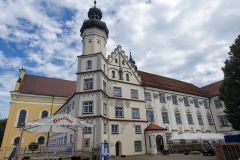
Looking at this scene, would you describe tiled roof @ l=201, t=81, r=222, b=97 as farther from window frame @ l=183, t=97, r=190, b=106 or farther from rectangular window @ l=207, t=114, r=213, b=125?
window frame @ l=183, t=97, r=190, b=106

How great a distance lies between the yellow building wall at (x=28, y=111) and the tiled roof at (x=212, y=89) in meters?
35.9

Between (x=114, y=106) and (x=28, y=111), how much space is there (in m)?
23.2

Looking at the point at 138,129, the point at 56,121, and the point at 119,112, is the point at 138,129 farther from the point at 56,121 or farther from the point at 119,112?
the point at 56,121

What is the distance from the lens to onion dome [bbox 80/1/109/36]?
31906 mm

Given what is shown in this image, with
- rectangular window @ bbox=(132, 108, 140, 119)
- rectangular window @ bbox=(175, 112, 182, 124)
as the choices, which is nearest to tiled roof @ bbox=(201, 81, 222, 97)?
rectangular window @ bbox=(175, 112, 182, 124)

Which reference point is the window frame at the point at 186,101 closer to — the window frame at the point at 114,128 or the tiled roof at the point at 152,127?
the tiled roof at the point at 152,127

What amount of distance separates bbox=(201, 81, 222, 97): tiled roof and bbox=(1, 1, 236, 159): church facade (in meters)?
0.30

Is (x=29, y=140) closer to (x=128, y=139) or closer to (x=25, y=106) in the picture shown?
(x=25, y=106)

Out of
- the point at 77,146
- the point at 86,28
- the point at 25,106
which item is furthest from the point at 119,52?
the point at 25,106

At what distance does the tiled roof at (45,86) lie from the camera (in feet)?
143

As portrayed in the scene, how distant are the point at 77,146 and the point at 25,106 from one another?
24124 mm

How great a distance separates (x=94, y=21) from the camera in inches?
1258

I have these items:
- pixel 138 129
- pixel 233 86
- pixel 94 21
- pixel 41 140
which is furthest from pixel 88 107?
pixel 41 140

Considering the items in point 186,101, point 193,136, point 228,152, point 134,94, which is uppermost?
point 186,101
